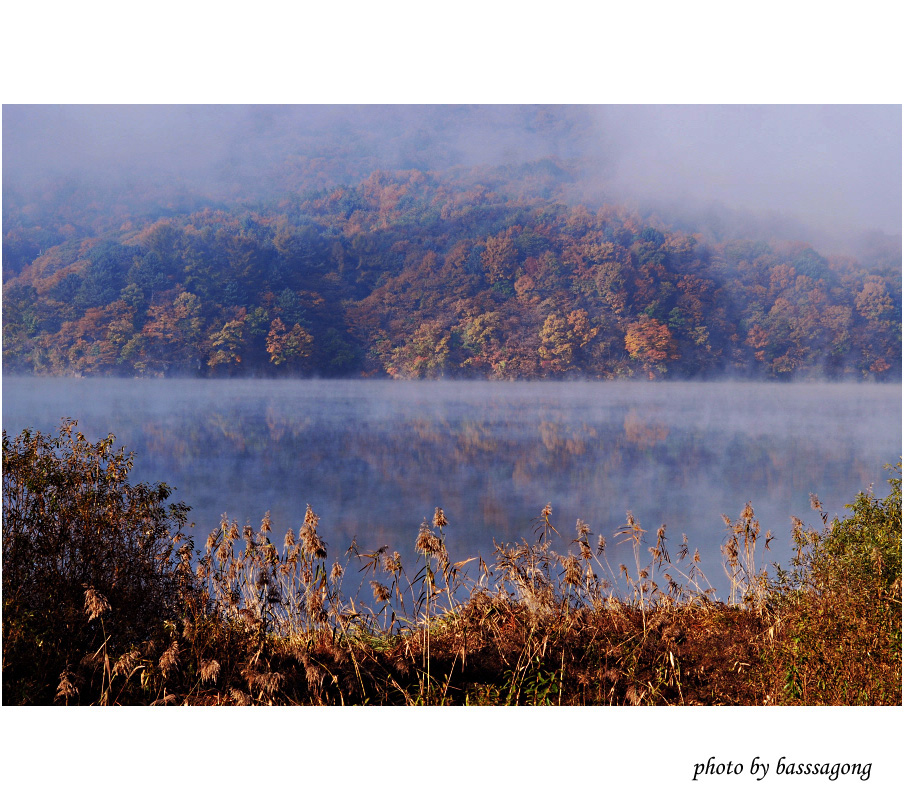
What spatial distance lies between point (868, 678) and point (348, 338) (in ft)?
14.8

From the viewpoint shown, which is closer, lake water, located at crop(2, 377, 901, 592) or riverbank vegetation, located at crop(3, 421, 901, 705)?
riverbank vegetation, located at crop(3, 421, 901, 705)

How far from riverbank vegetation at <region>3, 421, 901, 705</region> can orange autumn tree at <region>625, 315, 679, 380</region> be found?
2870 mm

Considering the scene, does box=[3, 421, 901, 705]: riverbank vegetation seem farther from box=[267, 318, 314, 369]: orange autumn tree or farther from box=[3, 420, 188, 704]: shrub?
box=[267, 318, 314, 369]: orange autumn tree

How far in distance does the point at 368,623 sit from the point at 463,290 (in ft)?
11.4

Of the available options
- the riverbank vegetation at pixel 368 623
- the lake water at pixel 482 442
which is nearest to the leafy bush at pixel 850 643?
the riverbank vegetation at pixel 368 623

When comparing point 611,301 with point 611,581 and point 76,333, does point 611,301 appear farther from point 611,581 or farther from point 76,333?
point 76,333

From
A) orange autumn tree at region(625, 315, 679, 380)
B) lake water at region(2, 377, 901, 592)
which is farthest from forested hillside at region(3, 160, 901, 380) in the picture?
lake water at region(2, 377, 901, 592)

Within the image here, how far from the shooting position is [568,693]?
306cm

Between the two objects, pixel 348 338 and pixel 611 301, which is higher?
pixel 611 301

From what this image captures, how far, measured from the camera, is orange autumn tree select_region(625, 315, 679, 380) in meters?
6.27

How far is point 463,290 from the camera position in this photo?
6277mm

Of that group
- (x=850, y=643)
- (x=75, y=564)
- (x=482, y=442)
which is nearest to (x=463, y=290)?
(x=482, y=442)

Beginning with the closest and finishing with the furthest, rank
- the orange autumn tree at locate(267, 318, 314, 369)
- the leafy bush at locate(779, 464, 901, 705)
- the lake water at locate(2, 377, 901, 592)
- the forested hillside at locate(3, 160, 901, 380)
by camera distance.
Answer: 1. the leafy bush at locate(779, 464, 901, 705)
2. the lake water at locate(2, 377, 901, 592)
3. the forested hillside at locate(3, 160, 901, 380)
4. the orange autumn tree at locate(267, 318, 314, 369)
